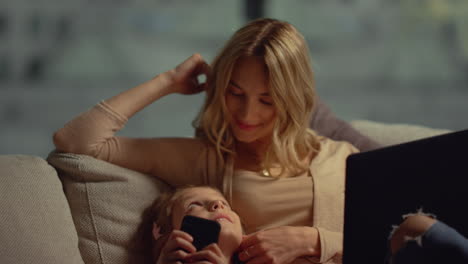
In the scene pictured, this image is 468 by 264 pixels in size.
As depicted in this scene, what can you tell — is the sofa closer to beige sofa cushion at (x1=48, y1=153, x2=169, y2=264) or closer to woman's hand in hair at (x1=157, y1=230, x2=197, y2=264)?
beige sofa cushion at (x1=48, y1=153, x2=169, y2=264)

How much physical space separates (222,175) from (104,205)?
342 millimetres

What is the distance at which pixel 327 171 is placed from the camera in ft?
5.85

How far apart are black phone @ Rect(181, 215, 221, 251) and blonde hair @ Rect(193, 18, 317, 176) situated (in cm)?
35

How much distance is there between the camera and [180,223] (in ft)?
5.13

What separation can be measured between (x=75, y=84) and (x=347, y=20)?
55.9 inches

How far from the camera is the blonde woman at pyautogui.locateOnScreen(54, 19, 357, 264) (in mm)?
1689

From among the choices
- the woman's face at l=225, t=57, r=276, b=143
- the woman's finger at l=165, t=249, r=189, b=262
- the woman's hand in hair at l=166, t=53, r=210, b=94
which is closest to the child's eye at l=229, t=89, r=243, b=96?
the woman's face at l=225, t=57, r=276, b=143

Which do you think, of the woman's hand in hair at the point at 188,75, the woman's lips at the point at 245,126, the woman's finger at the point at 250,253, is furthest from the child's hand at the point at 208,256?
the woman's hand in hair at the point at 188,75

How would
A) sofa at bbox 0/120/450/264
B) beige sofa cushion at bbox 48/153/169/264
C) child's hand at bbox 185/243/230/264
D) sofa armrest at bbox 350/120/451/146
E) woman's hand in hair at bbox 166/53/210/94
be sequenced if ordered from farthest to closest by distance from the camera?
sofa armrest at bbox 350/120/451/146, woman's hand in hair at bbox 166/53/210/94, beige sofa cushion at bbox 48/153/169/264, sofa at bbox 0/120/450/264, child's hand at bbox 185/243/230/264

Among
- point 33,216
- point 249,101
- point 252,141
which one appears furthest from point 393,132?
point 33,216

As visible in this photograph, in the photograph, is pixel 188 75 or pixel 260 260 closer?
pixel 260 260

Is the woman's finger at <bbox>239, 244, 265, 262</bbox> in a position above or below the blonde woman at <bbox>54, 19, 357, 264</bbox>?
below

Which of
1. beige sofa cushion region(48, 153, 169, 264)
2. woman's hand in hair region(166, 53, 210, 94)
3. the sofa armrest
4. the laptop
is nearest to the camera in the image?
the laptop

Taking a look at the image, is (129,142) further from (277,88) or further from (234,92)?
(277,88)
